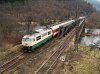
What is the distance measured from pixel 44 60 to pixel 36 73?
6.43 metres

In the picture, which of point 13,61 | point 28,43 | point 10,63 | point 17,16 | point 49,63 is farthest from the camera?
point 17,16

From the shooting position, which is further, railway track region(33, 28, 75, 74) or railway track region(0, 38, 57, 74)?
railway track region(0, 38, 57, 74)

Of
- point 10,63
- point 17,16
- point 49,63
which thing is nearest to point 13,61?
point 10,63

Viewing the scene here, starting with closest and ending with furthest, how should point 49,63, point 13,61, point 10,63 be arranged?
1. point 10,63
2. point 49,63
3. point 13,61

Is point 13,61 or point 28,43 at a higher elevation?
point 28,43

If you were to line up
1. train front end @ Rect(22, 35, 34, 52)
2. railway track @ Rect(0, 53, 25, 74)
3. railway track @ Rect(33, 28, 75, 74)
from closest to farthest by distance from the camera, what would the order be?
railway track @ Rect(33, 28, 75, 74) < railway track @ Rect(0, 53, 25, 74) < train front end @ Rect(22, 35, 34, 52)

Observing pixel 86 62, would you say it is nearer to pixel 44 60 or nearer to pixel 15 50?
pixel 44 60

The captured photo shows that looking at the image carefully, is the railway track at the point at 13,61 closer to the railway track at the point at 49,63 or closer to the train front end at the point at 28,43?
the train front end at the point at 28,43

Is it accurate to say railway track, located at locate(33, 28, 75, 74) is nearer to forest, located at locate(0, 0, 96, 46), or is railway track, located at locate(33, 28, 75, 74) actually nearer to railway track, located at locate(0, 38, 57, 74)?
railway track, located at locate(0, 38, 57, 74)

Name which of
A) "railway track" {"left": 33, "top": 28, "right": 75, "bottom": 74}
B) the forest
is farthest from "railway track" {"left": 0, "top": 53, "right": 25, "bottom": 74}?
the forest

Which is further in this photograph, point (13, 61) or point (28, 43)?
point (28, 43)

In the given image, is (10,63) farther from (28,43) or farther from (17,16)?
(17,16)

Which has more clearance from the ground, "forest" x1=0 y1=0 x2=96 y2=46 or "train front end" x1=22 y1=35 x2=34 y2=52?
"forest" x1=0 y1=0 x2=96 y2=46

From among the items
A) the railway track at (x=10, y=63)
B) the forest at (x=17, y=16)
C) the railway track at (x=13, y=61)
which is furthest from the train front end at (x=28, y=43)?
the forest at (x=17, y=16)
